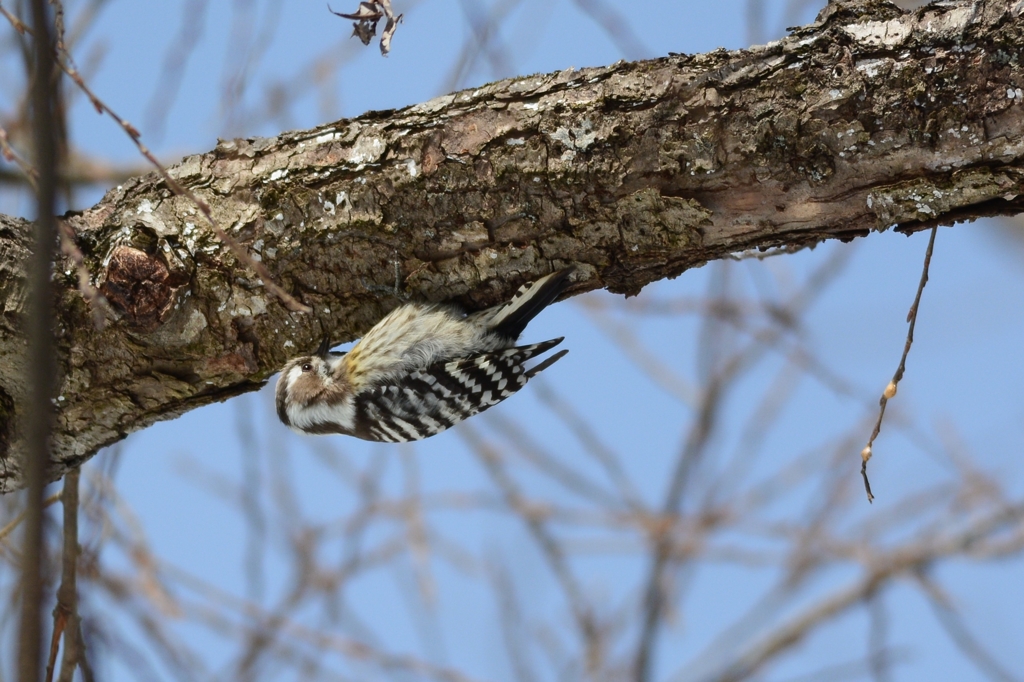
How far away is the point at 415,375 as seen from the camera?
403cm

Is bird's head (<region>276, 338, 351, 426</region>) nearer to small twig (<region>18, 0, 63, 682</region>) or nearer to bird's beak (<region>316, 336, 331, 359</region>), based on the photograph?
bird's beak (<region>316, 336, 331, 359</region>)

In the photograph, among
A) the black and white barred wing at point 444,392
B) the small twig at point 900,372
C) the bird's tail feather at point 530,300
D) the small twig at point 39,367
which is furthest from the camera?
the black and white barred wing at point 444,392

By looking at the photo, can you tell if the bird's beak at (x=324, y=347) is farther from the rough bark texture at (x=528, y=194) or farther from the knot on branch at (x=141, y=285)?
the knot on branch at (x=141, y=285)

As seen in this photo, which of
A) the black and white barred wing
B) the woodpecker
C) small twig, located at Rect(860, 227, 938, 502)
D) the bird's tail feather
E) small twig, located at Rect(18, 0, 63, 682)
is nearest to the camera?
small twig, located at Rect(18, 0, 63, 682)

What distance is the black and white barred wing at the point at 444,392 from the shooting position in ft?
12.7

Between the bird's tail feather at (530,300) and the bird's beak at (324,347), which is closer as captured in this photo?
the bird's tail feather at (530,300)

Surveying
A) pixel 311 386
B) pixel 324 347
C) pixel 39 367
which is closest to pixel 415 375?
pixel 311 386

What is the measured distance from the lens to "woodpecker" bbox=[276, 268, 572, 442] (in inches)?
145

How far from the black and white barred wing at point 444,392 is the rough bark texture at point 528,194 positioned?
513 millimetres

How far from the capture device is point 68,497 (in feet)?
10.5

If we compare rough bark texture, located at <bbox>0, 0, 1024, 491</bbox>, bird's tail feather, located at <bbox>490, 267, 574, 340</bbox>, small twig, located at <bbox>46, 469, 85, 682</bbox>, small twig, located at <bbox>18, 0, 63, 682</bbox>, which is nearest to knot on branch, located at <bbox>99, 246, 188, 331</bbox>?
rough bark texture, located at <bbox>0, 0, 1024, 491</bbox>

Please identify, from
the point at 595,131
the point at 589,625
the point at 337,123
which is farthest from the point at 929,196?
the point at 589,625

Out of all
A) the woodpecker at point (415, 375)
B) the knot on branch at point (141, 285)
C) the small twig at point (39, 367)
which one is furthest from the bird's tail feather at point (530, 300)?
the small twig at point (39, 367)

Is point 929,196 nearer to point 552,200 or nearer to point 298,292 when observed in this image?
point 552,200
